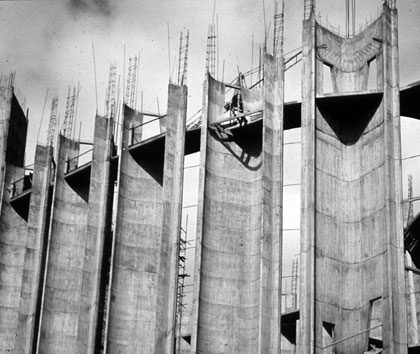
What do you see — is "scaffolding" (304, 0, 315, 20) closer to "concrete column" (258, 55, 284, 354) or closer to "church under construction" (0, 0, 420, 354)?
"church under construction" (0, 0, 420, 354)

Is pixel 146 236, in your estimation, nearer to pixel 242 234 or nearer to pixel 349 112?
pixel 242 234

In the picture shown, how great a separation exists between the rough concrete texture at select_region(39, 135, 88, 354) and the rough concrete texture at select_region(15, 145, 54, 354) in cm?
124

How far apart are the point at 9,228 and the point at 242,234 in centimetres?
1652

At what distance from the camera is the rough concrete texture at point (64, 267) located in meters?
36.4

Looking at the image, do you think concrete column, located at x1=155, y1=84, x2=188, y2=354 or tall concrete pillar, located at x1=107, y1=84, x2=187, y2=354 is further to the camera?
tall concrete pillar, located at x1=107, y1=84, x2=187, y2=354

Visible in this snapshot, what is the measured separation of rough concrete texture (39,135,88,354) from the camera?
36.4m

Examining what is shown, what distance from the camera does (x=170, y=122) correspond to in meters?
31.3

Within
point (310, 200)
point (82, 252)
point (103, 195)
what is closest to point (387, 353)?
point (310, 200)

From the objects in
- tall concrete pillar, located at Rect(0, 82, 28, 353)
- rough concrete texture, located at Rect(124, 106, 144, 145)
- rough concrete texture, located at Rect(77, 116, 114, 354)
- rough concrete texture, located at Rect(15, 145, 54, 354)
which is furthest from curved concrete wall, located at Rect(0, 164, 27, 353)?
rough concrete texture, located at Rect(124, 106, 144, 145)

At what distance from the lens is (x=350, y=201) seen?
2744cm

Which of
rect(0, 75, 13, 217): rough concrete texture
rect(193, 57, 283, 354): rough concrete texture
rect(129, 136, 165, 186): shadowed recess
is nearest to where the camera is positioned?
rect(193, 57, 283, 354): rough concrete texture

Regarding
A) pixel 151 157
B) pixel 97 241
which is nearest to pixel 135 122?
pixel 151 157

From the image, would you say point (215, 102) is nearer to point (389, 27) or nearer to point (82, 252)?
point (389, 27)

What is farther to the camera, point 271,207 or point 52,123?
point 52,123
